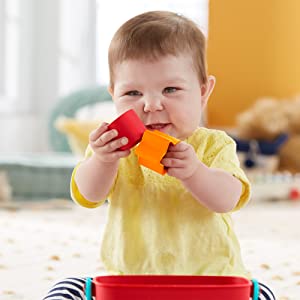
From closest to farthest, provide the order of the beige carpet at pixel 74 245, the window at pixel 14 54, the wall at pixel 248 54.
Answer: the beige carpet at pixel 74 245, the window at pixel 14 54, the wall at pixel 248 54

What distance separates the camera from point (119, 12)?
3.91m

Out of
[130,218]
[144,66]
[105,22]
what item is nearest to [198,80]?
[144,66]

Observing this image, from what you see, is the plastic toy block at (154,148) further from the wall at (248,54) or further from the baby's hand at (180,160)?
the wall at (248,54)

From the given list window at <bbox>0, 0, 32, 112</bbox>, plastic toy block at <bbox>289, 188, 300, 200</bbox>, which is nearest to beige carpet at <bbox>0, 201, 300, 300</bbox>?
plastic toy block at <bbox>289, 188, 300, 200</bbox>

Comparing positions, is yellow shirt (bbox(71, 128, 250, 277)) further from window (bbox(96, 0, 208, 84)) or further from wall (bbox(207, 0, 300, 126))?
wall (bbox(207, 0, 300, 126))

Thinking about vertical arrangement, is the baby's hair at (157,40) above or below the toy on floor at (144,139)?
above

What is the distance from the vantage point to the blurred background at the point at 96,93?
2814 millimetres

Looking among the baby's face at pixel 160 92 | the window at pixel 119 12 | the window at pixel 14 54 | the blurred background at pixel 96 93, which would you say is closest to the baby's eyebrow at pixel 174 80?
the baby's face at pixel 160 92

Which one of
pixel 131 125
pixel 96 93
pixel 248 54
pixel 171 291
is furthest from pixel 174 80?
pixel 248 54

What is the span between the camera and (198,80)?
110 centimetres

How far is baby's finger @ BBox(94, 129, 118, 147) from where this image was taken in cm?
97

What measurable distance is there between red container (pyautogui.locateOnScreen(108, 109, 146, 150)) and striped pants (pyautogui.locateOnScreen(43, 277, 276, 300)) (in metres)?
0.25

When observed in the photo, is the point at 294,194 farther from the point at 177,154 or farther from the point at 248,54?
the point at 177,154

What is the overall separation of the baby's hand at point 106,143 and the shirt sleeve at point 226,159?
172 millimetres
